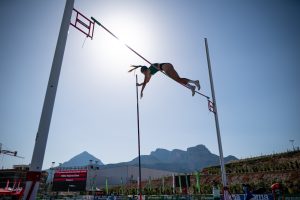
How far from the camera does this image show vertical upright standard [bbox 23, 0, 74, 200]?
330cm

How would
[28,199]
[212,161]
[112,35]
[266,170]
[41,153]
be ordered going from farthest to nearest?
[212,161], [266,170], [112,35], [41,153], [28,199]

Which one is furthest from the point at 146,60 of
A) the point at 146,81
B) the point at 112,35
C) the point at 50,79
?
the point at 50,79

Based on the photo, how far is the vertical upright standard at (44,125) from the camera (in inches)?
130

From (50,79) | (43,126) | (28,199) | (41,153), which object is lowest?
(28,199)

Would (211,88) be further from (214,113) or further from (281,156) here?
(281,156)

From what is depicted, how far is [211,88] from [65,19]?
Result: 248 inches

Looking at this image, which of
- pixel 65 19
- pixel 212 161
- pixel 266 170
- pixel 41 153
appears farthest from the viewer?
pixel 212 161

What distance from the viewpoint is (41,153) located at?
351cm

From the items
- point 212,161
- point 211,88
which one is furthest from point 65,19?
point 212,161

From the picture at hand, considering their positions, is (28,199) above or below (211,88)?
below

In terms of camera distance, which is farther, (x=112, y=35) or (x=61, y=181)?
(x=61, y=181)

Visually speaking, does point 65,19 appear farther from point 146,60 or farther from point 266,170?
point 266,170

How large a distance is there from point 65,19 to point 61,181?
25.1 metres

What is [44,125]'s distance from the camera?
3.62m
